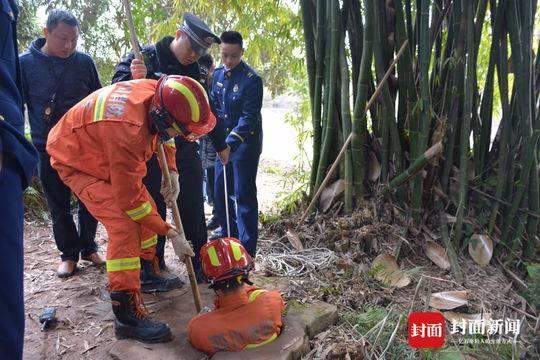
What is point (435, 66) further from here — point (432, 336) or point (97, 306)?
point (97, 306)

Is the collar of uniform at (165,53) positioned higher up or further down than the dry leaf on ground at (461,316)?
higher up

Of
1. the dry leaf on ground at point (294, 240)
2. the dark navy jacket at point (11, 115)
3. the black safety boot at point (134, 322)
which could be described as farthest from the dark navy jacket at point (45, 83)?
the dry leaf on ground at point (294, 240)

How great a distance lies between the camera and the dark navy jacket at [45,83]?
297cm

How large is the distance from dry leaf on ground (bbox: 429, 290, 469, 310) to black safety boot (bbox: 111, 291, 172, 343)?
1.76 m

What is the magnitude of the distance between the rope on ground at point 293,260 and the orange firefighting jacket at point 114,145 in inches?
Result: 50.0

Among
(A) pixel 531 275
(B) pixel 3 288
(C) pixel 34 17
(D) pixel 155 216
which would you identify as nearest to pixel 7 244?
(B) pixel 3 288

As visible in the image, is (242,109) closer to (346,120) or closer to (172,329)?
(346,120)

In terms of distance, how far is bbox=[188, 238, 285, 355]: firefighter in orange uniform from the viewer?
217 cm

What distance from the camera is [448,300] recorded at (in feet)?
9.57

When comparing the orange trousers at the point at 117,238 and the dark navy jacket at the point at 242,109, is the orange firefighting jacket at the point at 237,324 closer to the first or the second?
the orange trousers at the point at 117,238

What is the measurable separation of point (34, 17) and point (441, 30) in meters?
4.95

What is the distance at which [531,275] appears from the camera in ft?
10.4

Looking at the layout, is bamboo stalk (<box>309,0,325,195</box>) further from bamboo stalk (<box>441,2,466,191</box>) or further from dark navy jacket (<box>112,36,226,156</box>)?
dark navy jacket (<box>112,36,226,156</box>)

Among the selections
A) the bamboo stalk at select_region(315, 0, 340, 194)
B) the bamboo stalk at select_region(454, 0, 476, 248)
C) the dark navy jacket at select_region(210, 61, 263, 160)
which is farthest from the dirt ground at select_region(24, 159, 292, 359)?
the bamboo stalk at select_region(454, 0, 476, 248)
